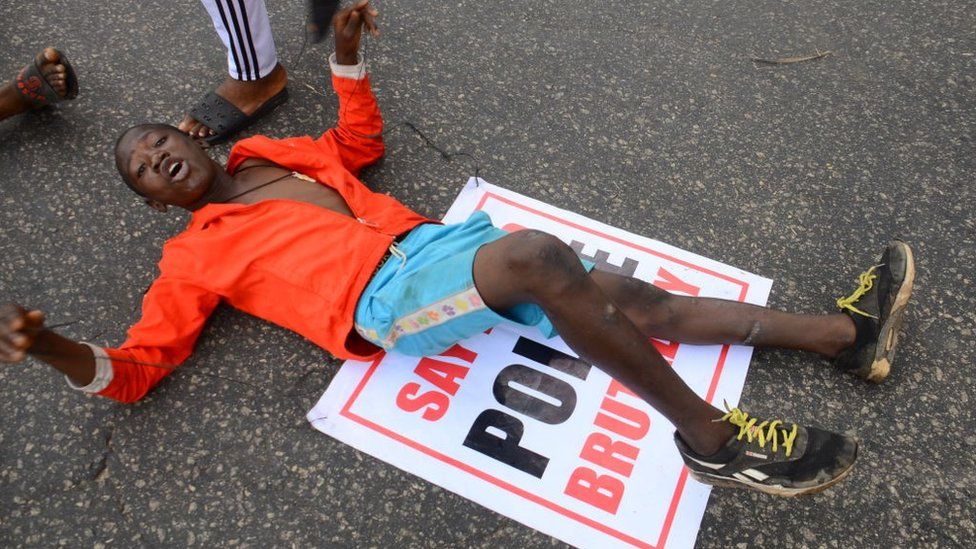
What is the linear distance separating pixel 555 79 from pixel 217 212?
1219 mm

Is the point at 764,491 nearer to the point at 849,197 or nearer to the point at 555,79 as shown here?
→ the point at 849,197

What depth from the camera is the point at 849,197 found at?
1.97 metres

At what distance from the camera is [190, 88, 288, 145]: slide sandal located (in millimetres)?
2016

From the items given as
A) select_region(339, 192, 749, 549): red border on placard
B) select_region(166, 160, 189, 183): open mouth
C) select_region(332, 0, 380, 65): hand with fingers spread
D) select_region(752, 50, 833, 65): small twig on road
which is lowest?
select_region(339, 192, 749, 549): red border on placard

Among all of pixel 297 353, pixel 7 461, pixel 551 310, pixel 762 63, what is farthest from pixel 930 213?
pixel 7 461

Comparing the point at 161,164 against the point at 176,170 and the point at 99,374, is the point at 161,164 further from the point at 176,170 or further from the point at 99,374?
the point at 99,374

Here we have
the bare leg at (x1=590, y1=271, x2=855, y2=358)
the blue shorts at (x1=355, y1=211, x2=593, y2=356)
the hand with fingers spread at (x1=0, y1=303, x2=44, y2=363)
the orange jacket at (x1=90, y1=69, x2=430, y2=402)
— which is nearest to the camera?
the hand with fingers spread at (x1=0, y1=303, x2=44, y2=363)

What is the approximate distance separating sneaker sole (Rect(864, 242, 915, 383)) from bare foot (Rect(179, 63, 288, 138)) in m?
1.85

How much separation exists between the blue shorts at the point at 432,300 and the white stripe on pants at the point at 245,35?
844 millimetres

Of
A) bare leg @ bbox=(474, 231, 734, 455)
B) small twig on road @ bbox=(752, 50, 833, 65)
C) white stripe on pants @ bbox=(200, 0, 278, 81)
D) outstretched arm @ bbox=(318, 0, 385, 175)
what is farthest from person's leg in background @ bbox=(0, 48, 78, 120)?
small twig on road @ bbox=(752, 50, 833, 65)

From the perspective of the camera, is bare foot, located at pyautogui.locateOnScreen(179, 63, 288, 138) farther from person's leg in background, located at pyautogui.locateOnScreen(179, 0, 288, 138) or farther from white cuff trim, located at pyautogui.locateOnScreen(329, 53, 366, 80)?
white cuff trim, located at pyautogui.locateOnScreen(329, 53, 366, 80)

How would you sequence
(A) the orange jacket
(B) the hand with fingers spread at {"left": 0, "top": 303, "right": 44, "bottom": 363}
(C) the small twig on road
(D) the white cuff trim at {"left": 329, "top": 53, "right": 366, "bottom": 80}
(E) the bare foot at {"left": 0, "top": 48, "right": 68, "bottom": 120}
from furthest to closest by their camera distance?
1. (C) the small twig on road
2. (E) the bare foot at {"left": 0, "top": 48, "right": 68, "bottom": 120}
3. (D) the white cuff trim at {"left": 329, "top": 53, "right": 366, "bottom": 80}
4. (A) the orange jacket
5. (B) the hand with fingers spread at {"left": 0, "top": 303, "right": 44, "bottom": 363}

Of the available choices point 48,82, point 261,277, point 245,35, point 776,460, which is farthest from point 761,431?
point 48,82

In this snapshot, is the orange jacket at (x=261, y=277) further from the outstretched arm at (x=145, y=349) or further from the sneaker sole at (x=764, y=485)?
the sneaker sole at (x=764, y=485)
